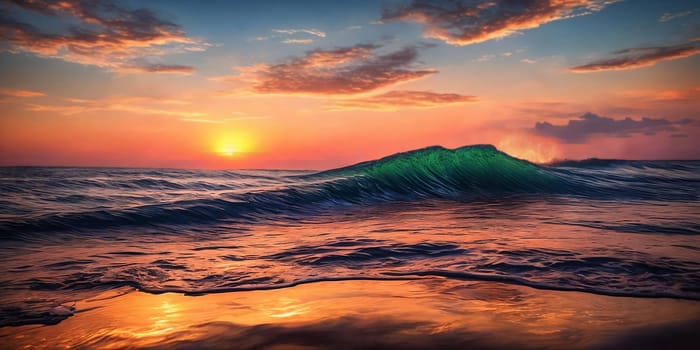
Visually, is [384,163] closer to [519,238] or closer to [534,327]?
[519,238]

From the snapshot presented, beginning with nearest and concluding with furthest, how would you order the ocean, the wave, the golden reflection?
the golden reflection
the ocean
the wave

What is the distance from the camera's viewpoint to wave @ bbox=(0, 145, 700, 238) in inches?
308

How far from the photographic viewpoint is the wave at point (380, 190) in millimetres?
7820

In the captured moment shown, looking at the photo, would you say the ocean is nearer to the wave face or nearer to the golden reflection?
the wave face

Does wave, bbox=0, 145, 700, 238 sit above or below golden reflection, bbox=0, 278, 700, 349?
above

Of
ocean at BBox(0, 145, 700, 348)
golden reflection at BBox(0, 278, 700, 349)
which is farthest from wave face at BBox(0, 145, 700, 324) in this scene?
golden reflection at BBox(0, 278, 700, 349)

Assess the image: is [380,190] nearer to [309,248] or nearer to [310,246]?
[310,246]

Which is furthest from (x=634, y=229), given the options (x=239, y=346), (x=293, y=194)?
(x=293, y=194)

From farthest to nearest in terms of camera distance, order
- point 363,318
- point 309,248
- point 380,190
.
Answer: point 380,190 → point 309,248 → point 363,318

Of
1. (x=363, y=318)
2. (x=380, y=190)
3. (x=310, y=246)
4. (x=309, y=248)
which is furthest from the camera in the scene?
(x=380, y=190)

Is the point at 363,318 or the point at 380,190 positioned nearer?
the point at 363,318

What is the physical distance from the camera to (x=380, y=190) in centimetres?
1328

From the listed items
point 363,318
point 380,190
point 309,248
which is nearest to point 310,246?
point 309,248

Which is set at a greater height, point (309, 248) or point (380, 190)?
point (380, 190)
